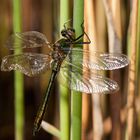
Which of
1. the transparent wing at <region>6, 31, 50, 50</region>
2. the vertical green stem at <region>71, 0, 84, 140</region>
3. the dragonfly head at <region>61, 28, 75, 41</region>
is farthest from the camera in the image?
the transparent wing at <region>6, 31, 50, 50</region>

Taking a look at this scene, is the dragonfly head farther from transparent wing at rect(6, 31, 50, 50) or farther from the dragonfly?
transparent wing at rect(6, 31, 50, 50)

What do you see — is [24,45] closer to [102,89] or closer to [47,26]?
[102,89]

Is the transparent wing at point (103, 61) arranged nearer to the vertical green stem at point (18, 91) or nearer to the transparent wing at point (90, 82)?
the transparent wing at point (90, 82)

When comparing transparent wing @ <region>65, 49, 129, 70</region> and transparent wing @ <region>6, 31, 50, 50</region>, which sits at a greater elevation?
transparent wing @ <region>6, 31, 50, 50</region>

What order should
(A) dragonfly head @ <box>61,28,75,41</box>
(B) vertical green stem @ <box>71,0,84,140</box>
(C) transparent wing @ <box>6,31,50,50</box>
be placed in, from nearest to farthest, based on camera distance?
1. (B) vertical green stem @ <box>71,0,84,140</box>
2. (A) dragonfly head @ <box>61,28,75,41</box>
3. (C) transparent wing @ <box>6,31,50,50</box>

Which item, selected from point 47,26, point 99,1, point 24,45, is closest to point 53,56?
point 24,45

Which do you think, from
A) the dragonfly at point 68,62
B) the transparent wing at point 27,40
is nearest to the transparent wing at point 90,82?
the dragonfly at point 68,62

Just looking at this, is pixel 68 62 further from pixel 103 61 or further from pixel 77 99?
pixel 77 99

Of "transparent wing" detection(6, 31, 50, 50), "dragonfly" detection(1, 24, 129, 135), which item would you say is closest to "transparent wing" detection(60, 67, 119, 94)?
"dragonfly" detection(1, 24, 129, 135)
